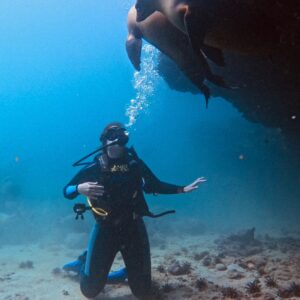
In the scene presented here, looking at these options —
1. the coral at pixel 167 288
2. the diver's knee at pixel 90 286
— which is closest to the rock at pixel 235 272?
the coral at pixel 167 288

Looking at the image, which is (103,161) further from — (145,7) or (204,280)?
(145,7)

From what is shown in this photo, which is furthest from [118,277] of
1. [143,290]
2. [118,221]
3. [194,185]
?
[194,185]

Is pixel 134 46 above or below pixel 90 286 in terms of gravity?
above

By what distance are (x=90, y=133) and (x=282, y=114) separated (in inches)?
4497

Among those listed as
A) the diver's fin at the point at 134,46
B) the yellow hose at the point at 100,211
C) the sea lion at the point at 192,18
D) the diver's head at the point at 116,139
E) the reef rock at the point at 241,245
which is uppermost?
the diver's head at the point at 116,139

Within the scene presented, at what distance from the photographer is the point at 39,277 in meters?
9.01

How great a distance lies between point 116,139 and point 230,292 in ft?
11.0

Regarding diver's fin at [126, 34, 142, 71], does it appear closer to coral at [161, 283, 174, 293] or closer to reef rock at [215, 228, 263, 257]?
coral at [161, 283, 174, 293]

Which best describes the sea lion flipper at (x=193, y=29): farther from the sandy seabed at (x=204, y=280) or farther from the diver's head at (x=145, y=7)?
the sandy seabed at (x=204, y=280)

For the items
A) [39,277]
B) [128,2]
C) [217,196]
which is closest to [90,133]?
[217,196]

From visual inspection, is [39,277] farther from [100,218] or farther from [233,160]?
[233,160]

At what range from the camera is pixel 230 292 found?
520cm

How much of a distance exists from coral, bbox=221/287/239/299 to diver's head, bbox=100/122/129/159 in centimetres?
302

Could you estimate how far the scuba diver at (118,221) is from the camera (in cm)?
575
